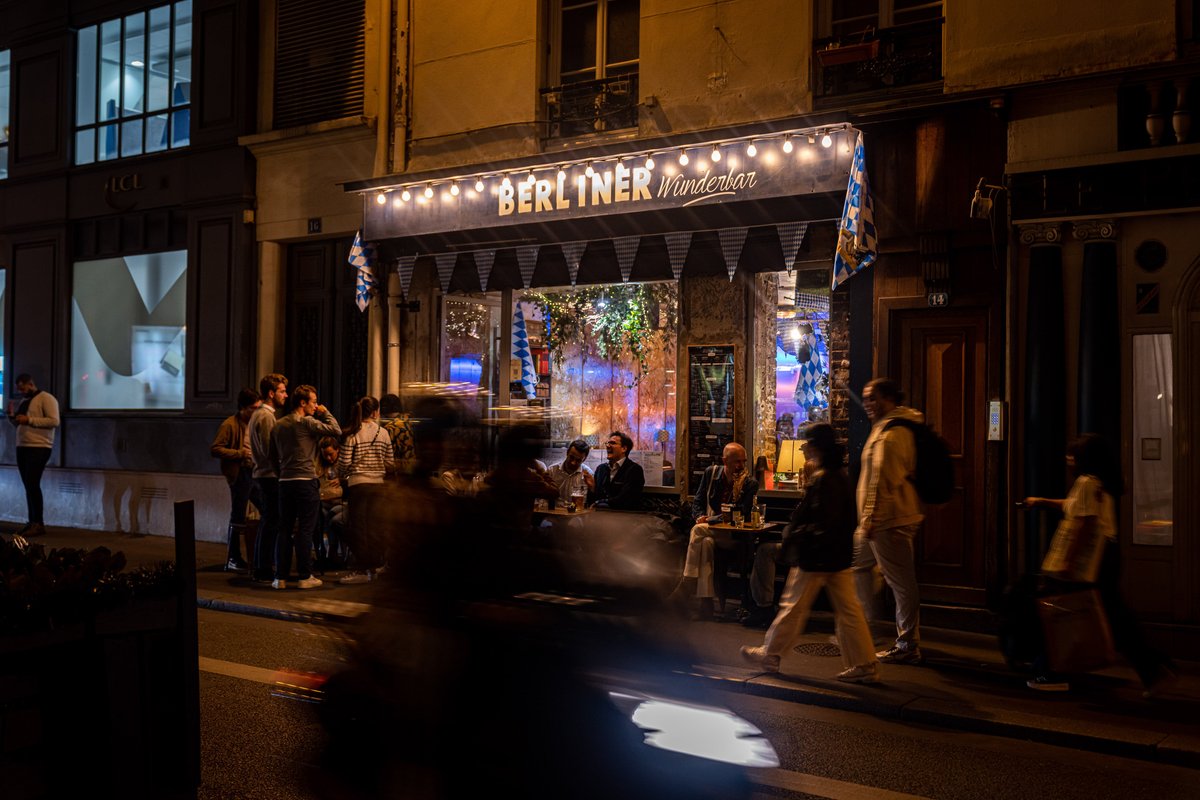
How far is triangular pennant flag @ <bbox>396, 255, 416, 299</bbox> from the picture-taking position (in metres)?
13.4

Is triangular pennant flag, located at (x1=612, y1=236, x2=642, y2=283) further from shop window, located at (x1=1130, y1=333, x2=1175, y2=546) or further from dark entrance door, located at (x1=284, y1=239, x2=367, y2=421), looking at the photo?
shop window, located at (x1=1130, y1=333, x2=1175, y2=546)

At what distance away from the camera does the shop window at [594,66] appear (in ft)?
39.4

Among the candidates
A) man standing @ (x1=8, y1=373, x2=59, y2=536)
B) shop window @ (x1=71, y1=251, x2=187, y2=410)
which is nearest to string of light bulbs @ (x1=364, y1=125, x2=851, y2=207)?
shop window @ (x1=71, y1=251, x2=187, y2=410)

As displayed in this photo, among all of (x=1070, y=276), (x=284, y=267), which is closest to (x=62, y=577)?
(x=1070, y=276)

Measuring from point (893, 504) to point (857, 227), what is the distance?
3.04 m

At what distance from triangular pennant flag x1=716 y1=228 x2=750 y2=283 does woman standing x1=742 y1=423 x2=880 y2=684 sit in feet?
12.9

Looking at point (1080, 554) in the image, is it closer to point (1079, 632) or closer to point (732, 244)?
point (1079, 632)

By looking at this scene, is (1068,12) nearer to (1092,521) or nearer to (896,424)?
(896,424)

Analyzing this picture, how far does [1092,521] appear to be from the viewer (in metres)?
6.73

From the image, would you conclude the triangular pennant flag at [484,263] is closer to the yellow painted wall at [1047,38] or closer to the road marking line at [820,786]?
the yellow painted wall at [1047,38]

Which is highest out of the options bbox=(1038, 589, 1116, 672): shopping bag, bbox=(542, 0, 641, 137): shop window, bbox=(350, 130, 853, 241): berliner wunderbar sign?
bbox=(542, 0, 641, 137): shop window

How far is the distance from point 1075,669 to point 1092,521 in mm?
956

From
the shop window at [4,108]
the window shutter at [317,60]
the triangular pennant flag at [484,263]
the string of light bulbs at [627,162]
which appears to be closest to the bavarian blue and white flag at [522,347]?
the triangular pennant flag at [484,263]

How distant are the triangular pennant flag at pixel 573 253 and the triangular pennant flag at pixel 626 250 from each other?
1.47 feet
